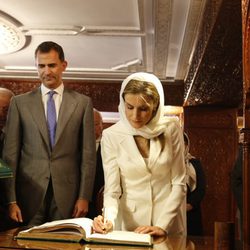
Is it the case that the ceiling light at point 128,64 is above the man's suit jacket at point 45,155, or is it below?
above

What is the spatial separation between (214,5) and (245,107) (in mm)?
1813

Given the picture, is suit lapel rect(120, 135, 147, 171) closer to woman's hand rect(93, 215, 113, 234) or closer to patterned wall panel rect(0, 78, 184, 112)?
woman's hand rect(93, 215, 113, 234)

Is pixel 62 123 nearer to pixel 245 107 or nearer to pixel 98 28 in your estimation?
pixel 245 107

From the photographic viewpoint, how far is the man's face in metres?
2.26

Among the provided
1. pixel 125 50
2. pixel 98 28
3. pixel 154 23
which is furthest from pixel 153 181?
pixel 125 50

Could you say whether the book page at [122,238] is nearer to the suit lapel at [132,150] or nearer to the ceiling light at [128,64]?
the suit lapel at [132,150]

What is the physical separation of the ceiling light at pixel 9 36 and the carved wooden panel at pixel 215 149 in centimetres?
322

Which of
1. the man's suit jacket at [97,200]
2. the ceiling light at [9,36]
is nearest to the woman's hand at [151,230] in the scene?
the man's suit jacket at [97,200]

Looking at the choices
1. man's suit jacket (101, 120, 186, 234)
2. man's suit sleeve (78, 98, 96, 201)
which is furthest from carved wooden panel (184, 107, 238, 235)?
man's suit jacket (101, 120, 186, 234)

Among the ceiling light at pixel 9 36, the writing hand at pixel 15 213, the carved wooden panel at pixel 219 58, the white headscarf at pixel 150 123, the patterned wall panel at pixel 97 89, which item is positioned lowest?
the writing hand at pixel 15 213

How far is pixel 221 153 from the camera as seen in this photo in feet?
24.6

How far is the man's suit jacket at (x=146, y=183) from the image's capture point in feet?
6.05

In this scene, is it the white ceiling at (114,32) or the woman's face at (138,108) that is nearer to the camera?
the woman's face at (138,108)

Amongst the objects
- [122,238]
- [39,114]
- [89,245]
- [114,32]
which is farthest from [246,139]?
[114,32]
